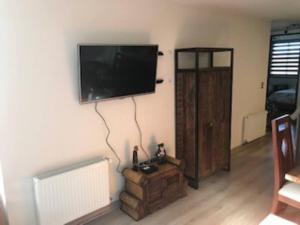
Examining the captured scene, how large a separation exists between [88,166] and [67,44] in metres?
1.12

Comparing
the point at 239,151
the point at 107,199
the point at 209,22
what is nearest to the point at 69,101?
the point at 107,199

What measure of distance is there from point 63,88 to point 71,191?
924 millimetres

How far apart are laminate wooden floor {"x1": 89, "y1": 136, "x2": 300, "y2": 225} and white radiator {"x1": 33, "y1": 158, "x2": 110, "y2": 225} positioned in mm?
291

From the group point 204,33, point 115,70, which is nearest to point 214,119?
point 204,33

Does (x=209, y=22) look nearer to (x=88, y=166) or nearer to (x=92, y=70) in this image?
(x=92, y=70)

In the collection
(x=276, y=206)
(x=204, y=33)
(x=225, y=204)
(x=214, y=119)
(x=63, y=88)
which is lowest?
(x=225, y=204)

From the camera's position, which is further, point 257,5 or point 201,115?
point 257,5

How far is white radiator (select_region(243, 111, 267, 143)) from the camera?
4605 mm

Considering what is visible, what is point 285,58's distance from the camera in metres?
6.64

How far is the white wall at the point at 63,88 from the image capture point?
2021 mm

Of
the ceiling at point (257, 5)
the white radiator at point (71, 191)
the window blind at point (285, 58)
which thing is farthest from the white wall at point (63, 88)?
the window blind at point (285, 58)

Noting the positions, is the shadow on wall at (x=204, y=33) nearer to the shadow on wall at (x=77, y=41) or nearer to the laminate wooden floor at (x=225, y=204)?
the shadow on wall at (x=77, y=41)

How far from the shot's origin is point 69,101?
2346mm

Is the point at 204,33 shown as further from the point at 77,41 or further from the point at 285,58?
the point at 285,58
